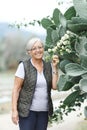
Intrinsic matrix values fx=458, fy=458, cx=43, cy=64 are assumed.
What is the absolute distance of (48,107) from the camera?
13.8 ft

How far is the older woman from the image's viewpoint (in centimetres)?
410

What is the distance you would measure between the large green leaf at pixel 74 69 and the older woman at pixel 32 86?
0.76 meters

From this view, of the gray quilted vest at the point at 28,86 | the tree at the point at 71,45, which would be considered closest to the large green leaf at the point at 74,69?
the tree at the point at 71,45

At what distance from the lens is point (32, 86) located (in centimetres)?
410

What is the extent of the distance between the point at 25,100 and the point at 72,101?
23.6 inches

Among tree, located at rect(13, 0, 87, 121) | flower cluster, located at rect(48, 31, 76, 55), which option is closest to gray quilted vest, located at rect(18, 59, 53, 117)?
tree, located at rect(13, 0, 87, 121)

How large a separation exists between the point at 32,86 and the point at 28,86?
41mm

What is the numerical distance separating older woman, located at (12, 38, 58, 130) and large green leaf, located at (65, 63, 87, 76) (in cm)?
76

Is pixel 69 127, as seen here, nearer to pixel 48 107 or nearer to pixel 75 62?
pixel 48 107

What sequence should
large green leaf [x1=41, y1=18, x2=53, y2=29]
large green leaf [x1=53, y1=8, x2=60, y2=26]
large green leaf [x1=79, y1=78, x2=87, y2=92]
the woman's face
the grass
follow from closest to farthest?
large green leaf [x1=79, y1=78, x2=87, y2=92] < large green leaf [x1=53, y1=8, x2=60, y2=26] < large green leaf [x1=41, y1=18, x2=53, y2=29] < the woman's face < the grass

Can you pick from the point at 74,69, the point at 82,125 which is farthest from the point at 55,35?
the point at 82,125

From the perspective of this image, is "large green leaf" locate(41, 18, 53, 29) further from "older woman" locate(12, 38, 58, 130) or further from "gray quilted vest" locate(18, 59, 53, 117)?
"gray quilted vest" locate(18, 59, 53, 117)

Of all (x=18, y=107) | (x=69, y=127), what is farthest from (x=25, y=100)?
(x=69, y=127)

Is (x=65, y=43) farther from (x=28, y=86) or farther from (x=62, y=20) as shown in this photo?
(x=28, y=86)
